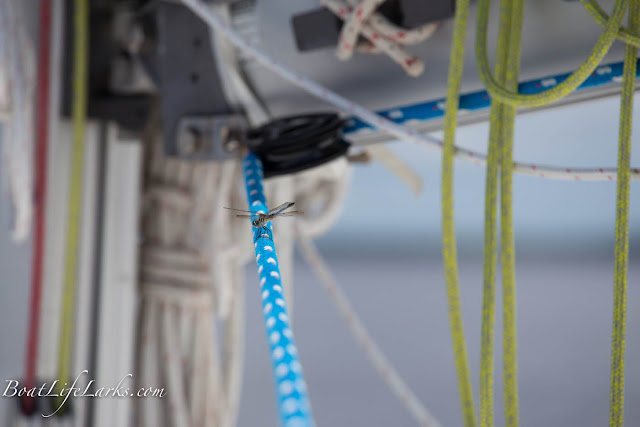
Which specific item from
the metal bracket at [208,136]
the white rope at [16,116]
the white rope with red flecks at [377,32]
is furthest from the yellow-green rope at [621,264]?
the white rope at [16,116]

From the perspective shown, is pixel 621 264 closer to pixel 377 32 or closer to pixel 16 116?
pixel 377 32

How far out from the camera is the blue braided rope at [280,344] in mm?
214

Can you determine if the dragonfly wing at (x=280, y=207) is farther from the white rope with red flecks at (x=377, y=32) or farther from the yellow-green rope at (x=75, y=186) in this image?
the yellow-green rope at (x=75, y=186)

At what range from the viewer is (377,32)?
0.48 meters

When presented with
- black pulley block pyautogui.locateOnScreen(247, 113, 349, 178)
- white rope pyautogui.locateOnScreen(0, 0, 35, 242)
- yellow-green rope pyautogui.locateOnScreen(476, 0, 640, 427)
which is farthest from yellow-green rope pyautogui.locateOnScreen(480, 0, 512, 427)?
white rope pyautogui.locateOnScreen(0, 0, 35, 242)

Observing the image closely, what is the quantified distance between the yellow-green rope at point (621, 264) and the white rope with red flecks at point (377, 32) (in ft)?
0.54

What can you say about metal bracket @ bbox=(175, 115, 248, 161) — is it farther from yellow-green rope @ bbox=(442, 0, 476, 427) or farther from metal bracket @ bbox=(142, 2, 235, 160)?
yellow-green rope @ bbox=(442, 0, 476, 427)

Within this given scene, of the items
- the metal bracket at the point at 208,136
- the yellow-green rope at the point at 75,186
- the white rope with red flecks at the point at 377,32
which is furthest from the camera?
the yellow-green rope at the point at 75,186

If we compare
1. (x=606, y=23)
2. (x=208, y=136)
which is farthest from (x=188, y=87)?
(x=606, y=23)

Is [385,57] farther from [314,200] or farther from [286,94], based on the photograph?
[314,200]

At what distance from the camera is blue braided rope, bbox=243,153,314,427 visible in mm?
214

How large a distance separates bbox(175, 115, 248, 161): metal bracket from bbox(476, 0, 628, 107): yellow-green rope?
25 centimetres

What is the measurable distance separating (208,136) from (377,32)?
217mm

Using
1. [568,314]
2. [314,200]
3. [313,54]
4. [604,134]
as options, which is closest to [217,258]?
[314,200]
